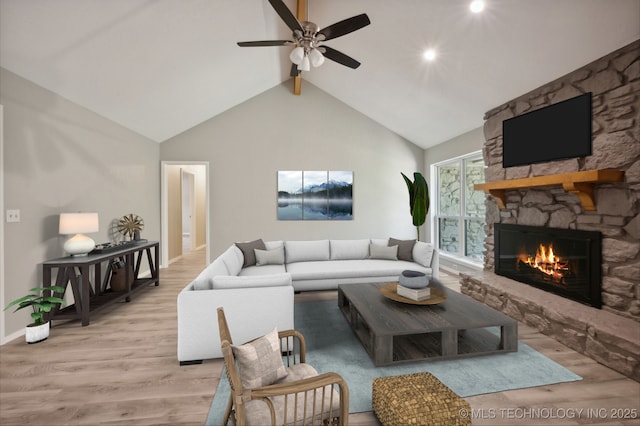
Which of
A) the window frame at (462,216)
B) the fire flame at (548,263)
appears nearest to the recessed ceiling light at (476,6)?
Result: the window frame at (462,216)

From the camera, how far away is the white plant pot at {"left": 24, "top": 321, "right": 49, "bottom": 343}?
257 centimetres

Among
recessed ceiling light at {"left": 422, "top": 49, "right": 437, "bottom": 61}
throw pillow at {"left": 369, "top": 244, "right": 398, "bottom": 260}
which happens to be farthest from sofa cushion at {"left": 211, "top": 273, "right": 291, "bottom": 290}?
recessed ceiling light at {"left": 422, "top": 49, "right": 437, "bottom": 61}

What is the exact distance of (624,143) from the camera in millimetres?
2457

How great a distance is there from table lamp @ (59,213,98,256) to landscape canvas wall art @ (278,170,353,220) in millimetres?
3276

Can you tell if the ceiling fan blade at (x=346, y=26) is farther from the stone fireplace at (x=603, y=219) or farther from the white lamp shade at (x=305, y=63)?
the stone fireplace at (x=603, y=219)

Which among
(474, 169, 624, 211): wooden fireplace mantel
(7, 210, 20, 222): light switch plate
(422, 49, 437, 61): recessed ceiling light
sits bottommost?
(7, 210, 20, 222): light switch plate

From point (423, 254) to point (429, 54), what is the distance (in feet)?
8.47

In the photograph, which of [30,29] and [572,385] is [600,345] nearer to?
[572,385]

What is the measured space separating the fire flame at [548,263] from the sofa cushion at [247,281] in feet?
9.43

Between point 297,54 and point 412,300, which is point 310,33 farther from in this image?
point 412,300

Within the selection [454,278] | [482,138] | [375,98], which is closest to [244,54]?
[375,98]

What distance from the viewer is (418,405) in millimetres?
1448

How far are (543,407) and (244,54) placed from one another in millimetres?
4979

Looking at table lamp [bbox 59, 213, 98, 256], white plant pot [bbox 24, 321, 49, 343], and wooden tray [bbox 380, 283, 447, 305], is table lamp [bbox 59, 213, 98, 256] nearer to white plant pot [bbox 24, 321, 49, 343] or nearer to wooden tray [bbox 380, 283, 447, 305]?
white plant pot [bbox 24, 321, 49, 343]
